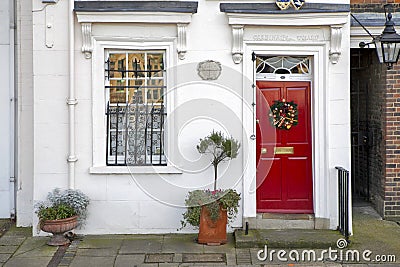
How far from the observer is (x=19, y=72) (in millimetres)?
9984

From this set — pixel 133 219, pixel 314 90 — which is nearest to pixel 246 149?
pixel 314 90

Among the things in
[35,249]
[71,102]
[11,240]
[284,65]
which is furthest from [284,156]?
[11,240]

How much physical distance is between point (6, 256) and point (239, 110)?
12.5ft

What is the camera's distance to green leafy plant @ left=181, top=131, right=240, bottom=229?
8812 mm

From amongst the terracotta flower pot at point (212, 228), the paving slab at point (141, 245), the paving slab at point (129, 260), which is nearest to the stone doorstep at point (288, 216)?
the terracotta flower pot at point (212, 228)

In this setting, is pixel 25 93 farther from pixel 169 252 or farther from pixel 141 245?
pixel 169 252

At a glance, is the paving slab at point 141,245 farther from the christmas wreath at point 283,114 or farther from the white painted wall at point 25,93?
the christmas wreath at point 283,114

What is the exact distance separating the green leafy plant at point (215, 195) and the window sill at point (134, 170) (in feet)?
1.63

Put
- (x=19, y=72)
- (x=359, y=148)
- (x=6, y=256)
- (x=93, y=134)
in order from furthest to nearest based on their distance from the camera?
(x=359, y=148) < (x=19, y=72) < (x=93, y=134) < (x=6, y=256)

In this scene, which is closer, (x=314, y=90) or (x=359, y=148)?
(x=314, y=90)

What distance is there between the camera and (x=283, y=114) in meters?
9.52

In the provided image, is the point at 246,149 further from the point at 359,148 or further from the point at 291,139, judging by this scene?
the point at 359,148

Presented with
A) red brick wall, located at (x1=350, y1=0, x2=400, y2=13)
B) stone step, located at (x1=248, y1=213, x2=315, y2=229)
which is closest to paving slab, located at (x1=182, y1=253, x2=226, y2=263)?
stone step, located at (x1=248, y1=213, x2=315, y2=229)

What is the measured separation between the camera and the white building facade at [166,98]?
30.4ft
